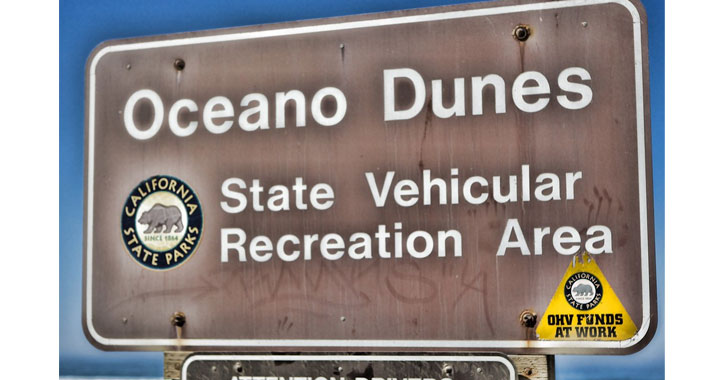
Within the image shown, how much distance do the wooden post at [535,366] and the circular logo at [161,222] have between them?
72 centimetres

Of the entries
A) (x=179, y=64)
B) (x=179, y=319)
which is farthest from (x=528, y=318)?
(x=179, y=64)

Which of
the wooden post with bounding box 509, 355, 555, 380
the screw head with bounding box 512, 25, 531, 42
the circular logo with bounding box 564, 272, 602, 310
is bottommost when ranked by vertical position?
the wooden post with bounding box 509, 355, 555, 380

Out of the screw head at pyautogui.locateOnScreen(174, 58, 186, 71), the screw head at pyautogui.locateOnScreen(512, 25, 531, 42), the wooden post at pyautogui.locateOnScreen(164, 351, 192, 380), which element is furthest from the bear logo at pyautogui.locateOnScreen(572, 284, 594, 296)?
the screw head at pyautogui.locateOnScreen(174, 58, 186, 71)

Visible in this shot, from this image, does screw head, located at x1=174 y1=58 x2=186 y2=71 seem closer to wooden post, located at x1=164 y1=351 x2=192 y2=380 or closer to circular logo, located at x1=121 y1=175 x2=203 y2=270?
circular logo, located at x1=121 y1=175 x2=203 y2=270

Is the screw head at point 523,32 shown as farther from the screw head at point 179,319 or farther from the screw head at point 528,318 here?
the screw head at point 179,319

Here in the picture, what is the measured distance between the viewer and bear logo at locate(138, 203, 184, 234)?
1.87 m

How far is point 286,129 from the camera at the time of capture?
5.97 feet

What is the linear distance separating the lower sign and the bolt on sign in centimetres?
3

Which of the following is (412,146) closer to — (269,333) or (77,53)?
(269,333)

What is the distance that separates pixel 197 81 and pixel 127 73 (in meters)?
0.18

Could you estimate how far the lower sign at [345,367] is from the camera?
1.66 metres

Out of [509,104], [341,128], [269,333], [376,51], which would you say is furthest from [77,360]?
[509,104]

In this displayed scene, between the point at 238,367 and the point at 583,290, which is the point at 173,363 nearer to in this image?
the point at 238,367

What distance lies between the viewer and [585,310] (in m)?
1.62
